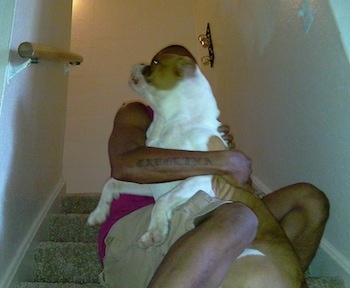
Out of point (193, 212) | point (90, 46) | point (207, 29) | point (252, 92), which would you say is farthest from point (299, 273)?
point (90, 46)

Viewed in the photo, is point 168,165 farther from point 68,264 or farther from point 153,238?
point 68,264

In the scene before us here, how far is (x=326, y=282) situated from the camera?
168 cm

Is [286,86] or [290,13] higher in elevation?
[290,13]

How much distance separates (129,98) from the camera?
4.30 meters

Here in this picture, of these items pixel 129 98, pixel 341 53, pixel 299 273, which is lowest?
pixel 299 273

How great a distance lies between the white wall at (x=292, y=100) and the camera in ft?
5.67

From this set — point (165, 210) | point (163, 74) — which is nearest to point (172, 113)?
point (163, 74)

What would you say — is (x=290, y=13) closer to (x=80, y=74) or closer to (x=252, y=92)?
(x=252, y=92)

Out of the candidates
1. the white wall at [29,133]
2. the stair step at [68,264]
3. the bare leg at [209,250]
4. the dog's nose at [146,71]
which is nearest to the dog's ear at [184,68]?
the dog's nose at [146,71]

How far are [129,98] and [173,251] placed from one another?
128 inches

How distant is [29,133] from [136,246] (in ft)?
2.78

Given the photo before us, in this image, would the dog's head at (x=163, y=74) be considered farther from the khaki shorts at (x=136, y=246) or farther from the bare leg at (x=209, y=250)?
the bare leg at (x=209, y=250)

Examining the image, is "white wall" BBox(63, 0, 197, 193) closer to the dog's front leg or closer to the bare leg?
the dog's front leg

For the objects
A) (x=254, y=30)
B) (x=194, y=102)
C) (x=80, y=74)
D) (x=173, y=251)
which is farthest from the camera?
(x=80, y=74)
